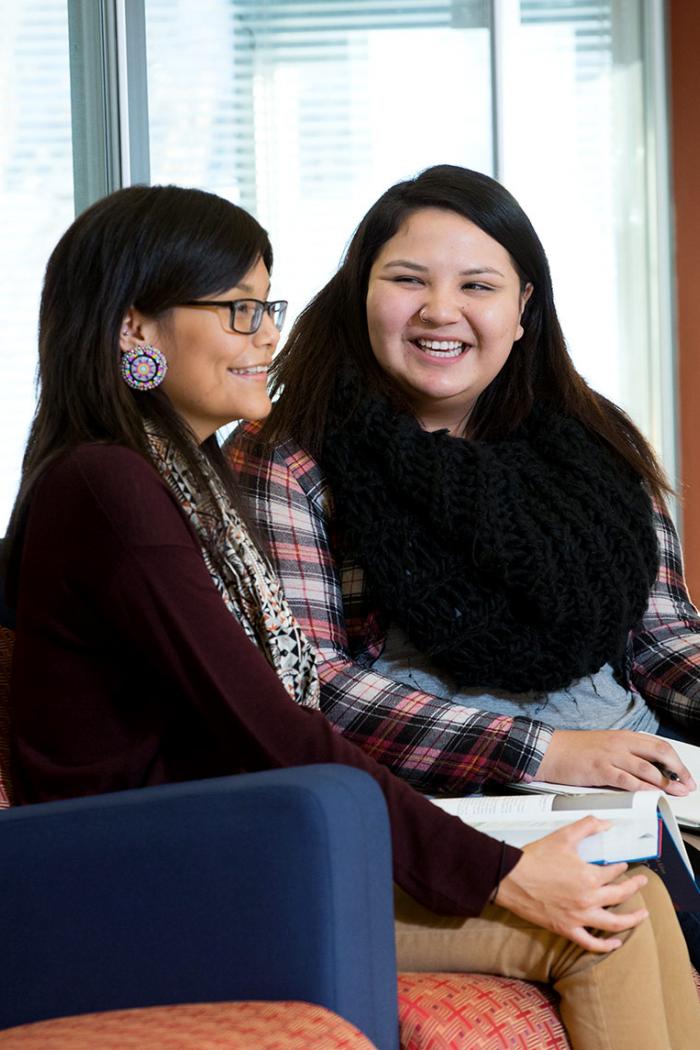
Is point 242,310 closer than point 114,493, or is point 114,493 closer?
point 114,493

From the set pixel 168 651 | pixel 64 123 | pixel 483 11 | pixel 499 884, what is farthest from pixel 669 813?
pixel 483 11

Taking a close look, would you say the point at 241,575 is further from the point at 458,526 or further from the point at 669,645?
the point at 669,645

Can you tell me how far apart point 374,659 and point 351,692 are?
144 mm

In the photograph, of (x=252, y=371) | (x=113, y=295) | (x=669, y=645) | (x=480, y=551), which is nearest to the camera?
(x=113, y=295)

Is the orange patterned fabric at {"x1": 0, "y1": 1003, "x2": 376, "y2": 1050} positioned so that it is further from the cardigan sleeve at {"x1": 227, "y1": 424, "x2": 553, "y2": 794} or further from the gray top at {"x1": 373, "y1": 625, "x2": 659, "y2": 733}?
the gray top at {"x1": 373, "y1": 625, "x2": 659, "y2": 733}

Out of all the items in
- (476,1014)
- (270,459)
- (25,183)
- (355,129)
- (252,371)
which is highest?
(355,129)

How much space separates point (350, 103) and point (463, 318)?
2232 millimetres

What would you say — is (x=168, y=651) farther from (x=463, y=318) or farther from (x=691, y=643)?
(x=691, y=643)

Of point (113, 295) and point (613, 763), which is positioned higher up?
point (113, 295)

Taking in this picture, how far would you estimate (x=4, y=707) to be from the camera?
146 cm

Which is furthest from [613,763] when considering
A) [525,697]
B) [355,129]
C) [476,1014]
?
[355,129]

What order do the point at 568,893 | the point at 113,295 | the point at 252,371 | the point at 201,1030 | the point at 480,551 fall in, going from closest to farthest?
1. the point at 201,1030
2. the point at 568,893
3. the point at 113,295
4. the point at 252,371
5. the point at 480,551

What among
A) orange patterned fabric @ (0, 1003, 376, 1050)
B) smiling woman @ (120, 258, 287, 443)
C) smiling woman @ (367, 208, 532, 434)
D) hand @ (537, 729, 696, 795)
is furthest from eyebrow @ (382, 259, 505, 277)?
orange patterned fabric @ (0, 1003, 376, 1050)

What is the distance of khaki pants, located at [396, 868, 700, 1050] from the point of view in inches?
47.3
